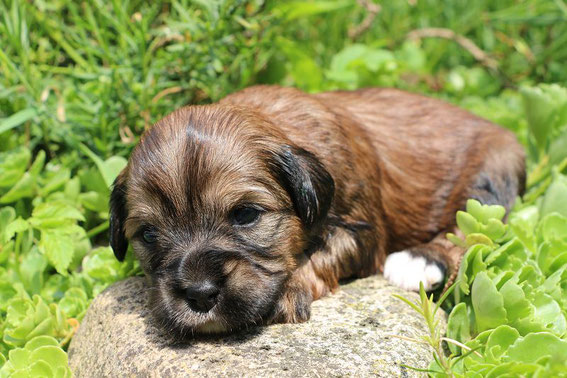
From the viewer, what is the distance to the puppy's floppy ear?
2775mm

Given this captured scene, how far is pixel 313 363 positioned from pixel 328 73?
304 cm

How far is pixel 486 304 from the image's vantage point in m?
2.61

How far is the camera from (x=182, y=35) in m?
4.17

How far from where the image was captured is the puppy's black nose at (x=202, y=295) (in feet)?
7.88

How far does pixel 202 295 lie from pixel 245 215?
0.42m

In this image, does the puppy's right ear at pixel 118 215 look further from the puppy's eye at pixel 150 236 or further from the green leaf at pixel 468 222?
the green leaf at pixel 468 222

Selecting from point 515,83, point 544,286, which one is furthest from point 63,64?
point 515,83

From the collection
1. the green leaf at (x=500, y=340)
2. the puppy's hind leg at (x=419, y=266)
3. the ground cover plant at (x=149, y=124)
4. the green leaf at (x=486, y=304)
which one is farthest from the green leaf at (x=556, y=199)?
the green leaf at (x=500, y=340)

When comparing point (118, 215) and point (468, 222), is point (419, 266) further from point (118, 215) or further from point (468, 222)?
point (118, 215)

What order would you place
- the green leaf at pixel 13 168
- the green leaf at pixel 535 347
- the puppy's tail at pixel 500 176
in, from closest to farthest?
1. the green leaf at pixel 535 347
2. the green leaf at pixel 13 168
3. the puppy's tail at pixel 500 176

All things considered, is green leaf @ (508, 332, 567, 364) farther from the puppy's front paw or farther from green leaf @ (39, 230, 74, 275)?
green leaf @ (39, 230, 74, 275)

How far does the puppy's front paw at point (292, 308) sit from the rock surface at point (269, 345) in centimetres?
4

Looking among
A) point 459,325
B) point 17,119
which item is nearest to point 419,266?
point 459,325

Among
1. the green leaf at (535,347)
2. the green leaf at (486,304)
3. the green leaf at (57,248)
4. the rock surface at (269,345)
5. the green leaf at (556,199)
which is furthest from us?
the green leaf at (556,199)
